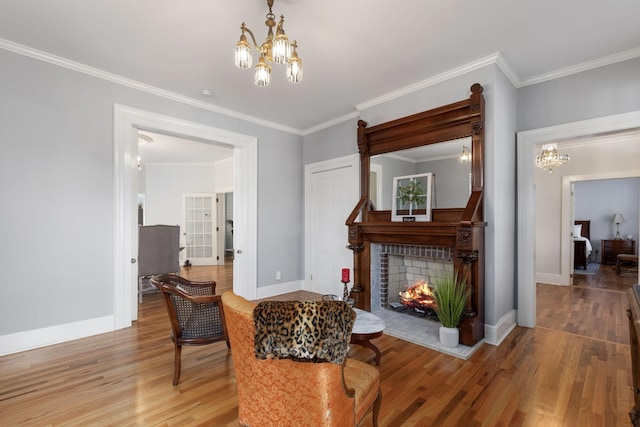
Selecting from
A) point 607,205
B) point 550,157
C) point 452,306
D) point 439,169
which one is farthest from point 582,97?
point 607,205

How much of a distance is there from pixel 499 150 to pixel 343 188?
2.19 metres

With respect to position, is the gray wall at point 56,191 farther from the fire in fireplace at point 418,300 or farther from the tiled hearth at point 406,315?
the fire in fireplace at point 418,300

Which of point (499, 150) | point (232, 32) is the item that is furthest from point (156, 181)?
point (499, 150)

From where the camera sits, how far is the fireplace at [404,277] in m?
3.70

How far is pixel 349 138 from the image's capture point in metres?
4.47

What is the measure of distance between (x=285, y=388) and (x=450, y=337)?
2094 millimetres

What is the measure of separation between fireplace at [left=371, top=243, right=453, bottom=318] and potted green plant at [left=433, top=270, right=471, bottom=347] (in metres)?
0.74

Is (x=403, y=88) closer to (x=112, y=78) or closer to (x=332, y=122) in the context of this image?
(x=332, y=122)

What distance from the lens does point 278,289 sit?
4.83 m

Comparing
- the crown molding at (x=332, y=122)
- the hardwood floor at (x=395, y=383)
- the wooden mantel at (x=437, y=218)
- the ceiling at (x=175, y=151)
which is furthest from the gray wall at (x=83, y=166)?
the ceiling at (x=175, y=151)

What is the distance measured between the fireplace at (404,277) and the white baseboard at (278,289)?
1.69 metres

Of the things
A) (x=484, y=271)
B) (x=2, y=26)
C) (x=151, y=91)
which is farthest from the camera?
(x=151, y=91)

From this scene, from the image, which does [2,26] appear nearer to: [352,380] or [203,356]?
[203,356]

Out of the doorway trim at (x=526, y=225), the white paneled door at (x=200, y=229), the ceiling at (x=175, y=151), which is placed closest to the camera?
the doorway trim at (x=526, y=225)
